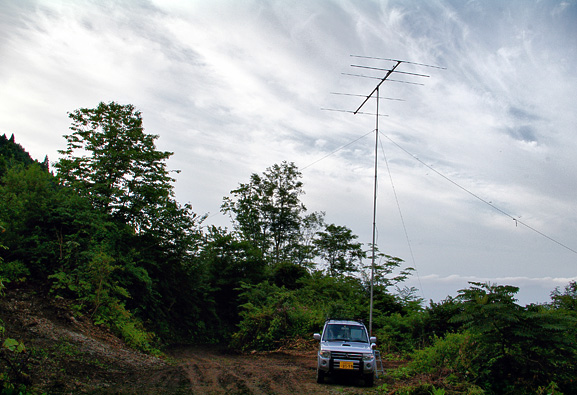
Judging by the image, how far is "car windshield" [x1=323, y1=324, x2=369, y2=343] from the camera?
41.2 feet

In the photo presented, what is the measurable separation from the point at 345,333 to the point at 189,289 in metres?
16.4

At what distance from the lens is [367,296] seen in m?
25.1

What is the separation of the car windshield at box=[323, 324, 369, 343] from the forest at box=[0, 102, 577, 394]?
5.48 feet

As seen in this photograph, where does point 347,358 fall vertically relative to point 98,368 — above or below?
above

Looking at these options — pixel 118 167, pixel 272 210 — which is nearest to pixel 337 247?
pixel 272 210

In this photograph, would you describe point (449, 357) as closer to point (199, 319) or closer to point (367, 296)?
point (367, 296)

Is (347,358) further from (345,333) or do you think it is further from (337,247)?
(337,247)

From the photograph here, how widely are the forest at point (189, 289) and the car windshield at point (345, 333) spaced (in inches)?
65.8

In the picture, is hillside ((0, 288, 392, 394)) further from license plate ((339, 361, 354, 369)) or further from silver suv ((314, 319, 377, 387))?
license plate ((339, 361, 354, 369))

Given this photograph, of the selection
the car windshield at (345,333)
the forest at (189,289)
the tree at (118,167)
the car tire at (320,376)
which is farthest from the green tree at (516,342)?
the tree at (118,167)

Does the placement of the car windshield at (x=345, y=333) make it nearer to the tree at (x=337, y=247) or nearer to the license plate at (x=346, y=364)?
the license plate at (x=346, y=364)

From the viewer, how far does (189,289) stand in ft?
87.5

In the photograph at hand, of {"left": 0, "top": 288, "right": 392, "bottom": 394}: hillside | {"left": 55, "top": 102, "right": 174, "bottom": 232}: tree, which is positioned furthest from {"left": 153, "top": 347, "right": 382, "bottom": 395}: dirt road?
{"left": 55, "top": 102, "right": 174, "bottom": 232}: tree

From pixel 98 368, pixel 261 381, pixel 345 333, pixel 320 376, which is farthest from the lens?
pixel 345 333
